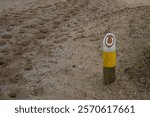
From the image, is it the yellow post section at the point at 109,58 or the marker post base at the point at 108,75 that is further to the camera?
the marker post base at the point at 108,75

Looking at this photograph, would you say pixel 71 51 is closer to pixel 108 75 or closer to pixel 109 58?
pixel 108 75

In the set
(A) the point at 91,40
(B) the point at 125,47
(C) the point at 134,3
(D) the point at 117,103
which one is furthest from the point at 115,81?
(C) the point at 134,3

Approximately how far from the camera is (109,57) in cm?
529

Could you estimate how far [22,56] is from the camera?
7055mm

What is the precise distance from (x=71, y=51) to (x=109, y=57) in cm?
189

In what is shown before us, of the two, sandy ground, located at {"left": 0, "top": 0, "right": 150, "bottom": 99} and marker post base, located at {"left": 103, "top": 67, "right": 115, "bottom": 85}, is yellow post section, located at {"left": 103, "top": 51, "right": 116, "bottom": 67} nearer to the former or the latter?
marker post base, located at {"left": 103, "top": 67, "right": 115, "bottom": 85}

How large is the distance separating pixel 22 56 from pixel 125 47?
2.00m

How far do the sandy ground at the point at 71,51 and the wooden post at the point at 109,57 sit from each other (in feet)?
0.48

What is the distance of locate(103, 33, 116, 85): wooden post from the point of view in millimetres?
5203

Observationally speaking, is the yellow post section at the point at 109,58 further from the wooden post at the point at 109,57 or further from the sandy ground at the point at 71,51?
the sandy ground at the point at 71,51

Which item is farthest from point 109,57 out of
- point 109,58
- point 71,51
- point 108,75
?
point 71,51

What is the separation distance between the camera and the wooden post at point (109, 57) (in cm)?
520

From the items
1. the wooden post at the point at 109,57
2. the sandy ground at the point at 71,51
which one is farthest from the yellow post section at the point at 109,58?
the sandy ground at the point at 71,51

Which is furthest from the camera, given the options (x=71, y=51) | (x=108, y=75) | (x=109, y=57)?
(x=71, y=51)
